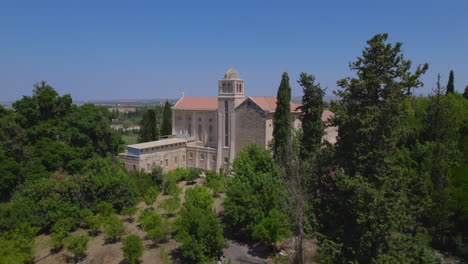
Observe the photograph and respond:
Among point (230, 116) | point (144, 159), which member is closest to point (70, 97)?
point (144, 159)

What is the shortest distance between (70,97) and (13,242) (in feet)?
67.6

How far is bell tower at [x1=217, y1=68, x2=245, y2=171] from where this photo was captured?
1464 inches

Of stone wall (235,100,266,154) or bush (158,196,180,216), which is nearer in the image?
bush (158,196,180,216)

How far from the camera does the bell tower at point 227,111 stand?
3719cm

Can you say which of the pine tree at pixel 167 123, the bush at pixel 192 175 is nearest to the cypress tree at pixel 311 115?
the bush at pixel 192 175

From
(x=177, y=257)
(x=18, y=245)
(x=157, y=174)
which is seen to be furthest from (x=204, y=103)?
(x=18, y=245)

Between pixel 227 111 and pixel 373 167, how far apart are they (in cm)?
2606

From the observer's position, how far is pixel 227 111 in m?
38.0

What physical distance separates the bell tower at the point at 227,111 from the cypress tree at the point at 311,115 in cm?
1101

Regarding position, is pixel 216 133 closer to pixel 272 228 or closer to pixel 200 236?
pixel 272 228

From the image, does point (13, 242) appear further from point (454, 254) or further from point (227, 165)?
point (454, 254)

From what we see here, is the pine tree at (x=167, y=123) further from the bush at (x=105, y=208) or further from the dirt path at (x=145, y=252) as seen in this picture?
the dirt path at (x=145, y=252)

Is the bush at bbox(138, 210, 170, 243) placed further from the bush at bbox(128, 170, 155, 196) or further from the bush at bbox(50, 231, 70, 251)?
the bush at bbox(128, 170, 155, 196)

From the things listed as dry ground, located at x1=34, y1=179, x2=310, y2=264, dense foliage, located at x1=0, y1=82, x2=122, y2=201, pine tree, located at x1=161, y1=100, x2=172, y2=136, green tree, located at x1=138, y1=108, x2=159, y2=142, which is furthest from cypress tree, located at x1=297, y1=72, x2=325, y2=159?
pine tree, located at x1=161, y1=100, x2=172, y2=136
